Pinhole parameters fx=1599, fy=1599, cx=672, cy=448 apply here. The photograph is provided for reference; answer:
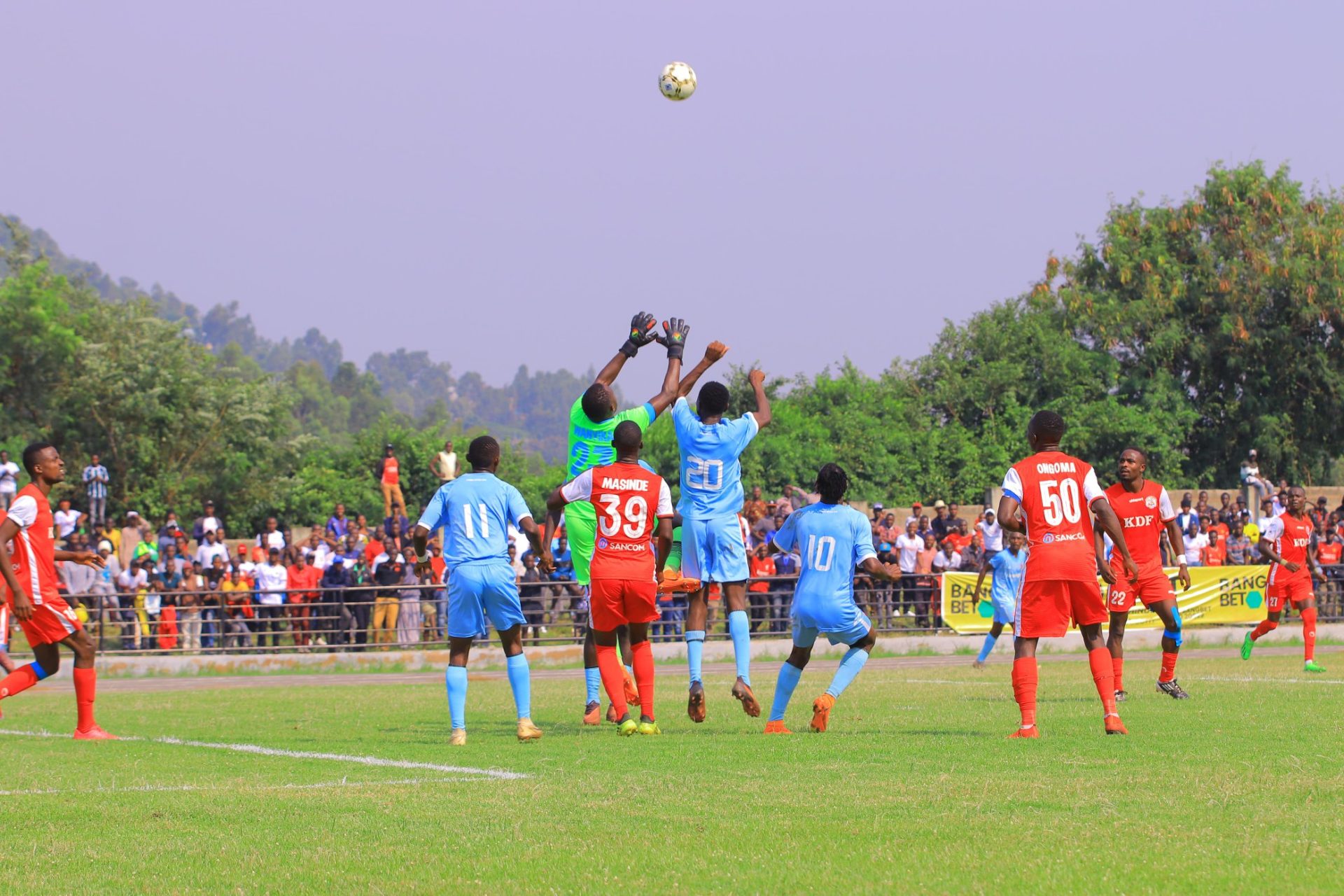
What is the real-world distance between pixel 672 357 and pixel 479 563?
2.36 metres

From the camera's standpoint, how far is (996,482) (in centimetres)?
4784

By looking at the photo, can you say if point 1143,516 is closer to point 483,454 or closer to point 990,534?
point 483,454

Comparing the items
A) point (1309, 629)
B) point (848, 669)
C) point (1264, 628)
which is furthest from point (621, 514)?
point (1264, 628)

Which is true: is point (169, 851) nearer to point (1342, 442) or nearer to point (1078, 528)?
point (1078, 528)

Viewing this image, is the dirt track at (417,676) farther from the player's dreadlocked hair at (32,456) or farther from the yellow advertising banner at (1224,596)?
the player's dreadlocked hair at (32,456)

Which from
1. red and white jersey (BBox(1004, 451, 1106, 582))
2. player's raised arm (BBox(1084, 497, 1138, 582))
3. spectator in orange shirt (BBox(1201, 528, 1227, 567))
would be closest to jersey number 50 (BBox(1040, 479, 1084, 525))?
red and white jersey (BBox(1004, 451, 1106, 582))

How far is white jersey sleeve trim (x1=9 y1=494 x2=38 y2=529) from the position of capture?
11375mm

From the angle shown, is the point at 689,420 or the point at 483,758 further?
the point at 689,420

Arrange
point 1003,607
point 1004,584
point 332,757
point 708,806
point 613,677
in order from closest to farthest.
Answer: point 708,806 < point 332,757 < point 613,677 < point 1003,607 < point 1004,584

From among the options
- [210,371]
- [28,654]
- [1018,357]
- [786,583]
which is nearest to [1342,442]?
[1018,357]

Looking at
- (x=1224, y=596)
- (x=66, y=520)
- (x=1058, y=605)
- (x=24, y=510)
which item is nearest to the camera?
(x=1058, y=605)

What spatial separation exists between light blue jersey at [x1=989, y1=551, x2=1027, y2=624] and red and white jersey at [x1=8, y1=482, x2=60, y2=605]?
12590 millimetres

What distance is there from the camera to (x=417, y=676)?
22266mm

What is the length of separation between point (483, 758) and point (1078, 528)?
4.10 m
